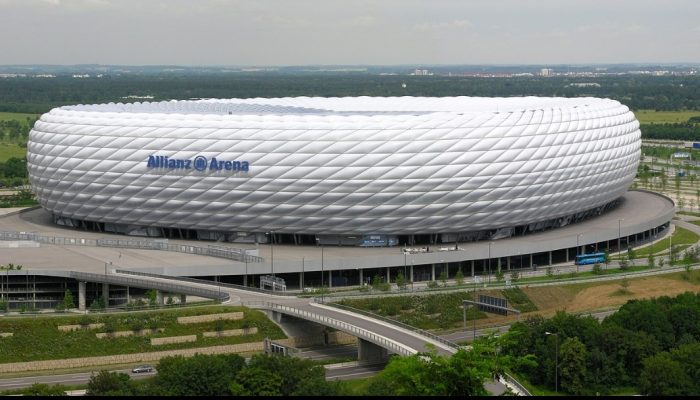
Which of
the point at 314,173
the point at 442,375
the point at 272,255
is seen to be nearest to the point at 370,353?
the point at 442,375

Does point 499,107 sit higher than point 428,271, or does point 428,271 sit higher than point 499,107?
point 499,107

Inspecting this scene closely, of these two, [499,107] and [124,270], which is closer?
[124,270]

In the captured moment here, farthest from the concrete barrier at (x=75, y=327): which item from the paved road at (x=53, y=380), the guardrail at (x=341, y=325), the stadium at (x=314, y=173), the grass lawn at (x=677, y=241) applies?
the grass lawn at (x=677, y=241)

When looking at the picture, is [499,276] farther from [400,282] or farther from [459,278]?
[400,282]

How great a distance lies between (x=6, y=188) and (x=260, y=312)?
3229 inches

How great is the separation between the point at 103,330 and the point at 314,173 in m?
24.6

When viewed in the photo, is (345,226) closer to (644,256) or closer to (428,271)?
(428,271)

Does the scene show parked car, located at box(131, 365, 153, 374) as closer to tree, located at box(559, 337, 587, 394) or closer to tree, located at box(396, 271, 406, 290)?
tree, located at box(559, 337, 587, 394)

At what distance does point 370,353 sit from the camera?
244 feet

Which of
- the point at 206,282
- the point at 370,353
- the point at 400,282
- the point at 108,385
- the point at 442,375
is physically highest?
the point at 442,375

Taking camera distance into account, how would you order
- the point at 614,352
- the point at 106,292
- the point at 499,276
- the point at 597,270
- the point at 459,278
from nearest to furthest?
the point at 614,352 → the point at 106,292 → the point at 459,278 → the point at 499,276 → the point at 597,270

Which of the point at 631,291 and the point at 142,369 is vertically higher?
the point at 142,369

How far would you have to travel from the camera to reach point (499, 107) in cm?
12038

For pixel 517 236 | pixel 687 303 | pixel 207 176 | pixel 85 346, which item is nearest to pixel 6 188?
pixel 207 176
